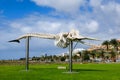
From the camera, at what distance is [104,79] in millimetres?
25594

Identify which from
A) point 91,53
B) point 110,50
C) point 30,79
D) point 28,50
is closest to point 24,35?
point 28,50

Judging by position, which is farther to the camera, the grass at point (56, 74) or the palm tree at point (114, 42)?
the palm tree at point (114, 42)

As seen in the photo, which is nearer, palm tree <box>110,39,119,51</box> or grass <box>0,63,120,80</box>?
grass <box>0,63,120,80</box>

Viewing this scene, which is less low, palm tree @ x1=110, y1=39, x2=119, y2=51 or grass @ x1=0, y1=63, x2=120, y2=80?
palm tree @ x1=110, y1=39, x2=119, y2=51

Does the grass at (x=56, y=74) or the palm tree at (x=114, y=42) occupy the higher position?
the palm tree at (x=114, y=42)

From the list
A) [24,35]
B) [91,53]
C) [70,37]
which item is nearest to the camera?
[70,37]

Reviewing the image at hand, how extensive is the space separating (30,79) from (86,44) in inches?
566

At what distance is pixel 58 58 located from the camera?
174250mm

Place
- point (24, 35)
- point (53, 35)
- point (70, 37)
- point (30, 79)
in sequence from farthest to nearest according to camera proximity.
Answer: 1. point (24, 35)
2. point (53, 35)
3. point (70, 37)
4. point (30, 79)

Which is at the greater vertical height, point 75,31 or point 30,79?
point 75,31

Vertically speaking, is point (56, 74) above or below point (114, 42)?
below

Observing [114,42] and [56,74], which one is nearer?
[56,74]

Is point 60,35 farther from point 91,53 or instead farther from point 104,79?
point 91,53

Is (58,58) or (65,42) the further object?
(58,58)
